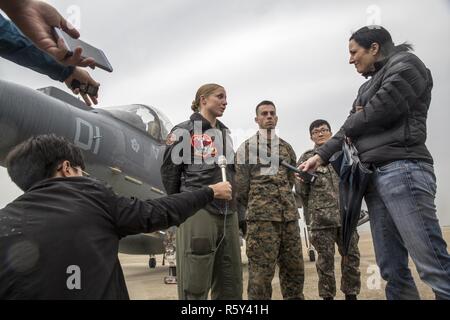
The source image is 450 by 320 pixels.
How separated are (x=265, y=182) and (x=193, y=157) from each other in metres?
1.02

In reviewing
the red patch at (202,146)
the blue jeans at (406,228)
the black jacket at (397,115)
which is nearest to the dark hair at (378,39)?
the black jacket at (397,115)

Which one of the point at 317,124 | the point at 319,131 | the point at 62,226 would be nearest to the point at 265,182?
the point at 319,131

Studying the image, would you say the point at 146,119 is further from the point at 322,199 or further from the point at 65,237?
the point at 65,237

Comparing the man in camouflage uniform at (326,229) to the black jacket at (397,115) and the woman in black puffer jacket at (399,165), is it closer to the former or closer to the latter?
the woman in black puffer jacket at (399,165)

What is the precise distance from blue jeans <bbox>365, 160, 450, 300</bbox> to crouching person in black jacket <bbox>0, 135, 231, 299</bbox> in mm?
1319

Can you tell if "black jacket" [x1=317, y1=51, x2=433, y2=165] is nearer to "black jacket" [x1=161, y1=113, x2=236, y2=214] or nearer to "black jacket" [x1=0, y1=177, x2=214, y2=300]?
"black jacket" [x1=161, y1=113, x2=236, y2=214]

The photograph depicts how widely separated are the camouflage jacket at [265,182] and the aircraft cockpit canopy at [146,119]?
11.3 feet

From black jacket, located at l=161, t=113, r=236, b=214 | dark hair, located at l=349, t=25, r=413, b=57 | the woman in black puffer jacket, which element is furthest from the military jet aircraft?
dark hair, located at l=349, t=25, r=413, b=57

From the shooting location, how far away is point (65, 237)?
1511 millimetres

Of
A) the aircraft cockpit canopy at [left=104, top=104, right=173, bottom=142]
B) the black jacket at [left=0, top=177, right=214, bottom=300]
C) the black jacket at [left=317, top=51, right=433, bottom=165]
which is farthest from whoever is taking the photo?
the aircraft cockpit canopy at [left=104, top=104, right=173, bottom=142]

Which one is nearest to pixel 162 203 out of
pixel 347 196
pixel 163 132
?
pixel 347 196

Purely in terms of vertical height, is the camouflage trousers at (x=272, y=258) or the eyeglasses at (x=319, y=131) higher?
the eyeglasses at (x=319, y=131)

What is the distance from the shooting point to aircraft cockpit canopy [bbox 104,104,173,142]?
23.5 feet

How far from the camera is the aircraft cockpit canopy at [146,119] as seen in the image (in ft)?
23.5
